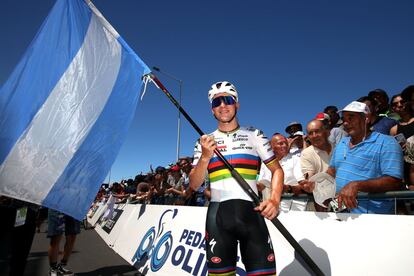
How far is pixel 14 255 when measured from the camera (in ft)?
14.8

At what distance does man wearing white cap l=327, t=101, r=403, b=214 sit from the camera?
3.05 metres

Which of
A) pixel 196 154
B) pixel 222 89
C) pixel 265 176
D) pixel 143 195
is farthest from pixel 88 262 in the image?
pixel 222 89

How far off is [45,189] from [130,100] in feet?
4.70

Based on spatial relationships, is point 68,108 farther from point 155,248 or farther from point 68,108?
point 155,248

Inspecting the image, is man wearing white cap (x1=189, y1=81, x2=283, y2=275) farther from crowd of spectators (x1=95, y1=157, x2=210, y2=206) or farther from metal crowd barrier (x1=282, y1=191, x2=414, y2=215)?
crowd of spectators (x1=95, y1=157, x2=210, y2=206)

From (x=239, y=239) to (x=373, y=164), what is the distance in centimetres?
174

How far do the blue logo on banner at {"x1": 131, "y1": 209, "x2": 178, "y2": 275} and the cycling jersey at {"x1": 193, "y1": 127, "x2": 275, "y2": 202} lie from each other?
2929mm

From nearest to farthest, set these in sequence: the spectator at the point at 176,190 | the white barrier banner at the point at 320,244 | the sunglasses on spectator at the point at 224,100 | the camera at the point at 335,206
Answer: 1. the white barrier banner at the point at 320,244
2. the sunglasses on spectator at the point at 224,100
3. the camera at the point at 335,206
4. the spectator at the point at 176,190

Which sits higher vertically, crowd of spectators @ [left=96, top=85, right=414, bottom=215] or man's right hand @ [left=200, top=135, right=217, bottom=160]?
crowd of spectators @ [left=96, top=85, right=414, bottom=215]

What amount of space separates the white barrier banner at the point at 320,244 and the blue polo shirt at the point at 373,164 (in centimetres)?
41

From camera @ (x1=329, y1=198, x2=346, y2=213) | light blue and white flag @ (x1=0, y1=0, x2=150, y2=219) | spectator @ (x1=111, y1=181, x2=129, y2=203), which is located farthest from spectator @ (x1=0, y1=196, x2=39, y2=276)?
spectator @ (x1=111, y1=181, x2=129, y2=203)

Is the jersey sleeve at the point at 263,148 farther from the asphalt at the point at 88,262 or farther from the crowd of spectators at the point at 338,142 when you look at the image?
the asphalt at the point at 88,262

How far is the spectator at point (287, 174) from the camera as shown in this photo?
4.59 m

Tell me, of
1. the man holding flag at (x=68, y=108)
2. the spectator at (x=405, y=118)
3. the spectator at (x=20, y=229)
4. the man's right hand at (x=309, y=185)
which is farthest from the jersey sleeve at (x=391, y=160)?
the spectator at (x=20, y=229)
